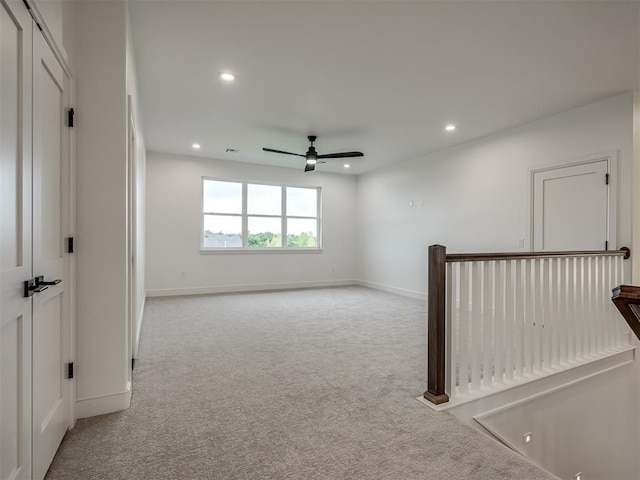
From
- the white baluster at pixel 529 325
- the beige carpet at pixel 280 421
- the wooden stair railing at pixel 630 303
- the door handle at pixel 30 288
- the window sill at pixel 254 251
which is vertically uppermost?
the wooden stair railing at pixel 630 303

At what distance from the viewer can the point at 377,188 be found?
736 cm

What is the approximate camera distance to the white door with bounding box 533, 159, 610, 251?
12.3 ft

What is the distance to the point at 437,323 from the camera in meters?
2.29

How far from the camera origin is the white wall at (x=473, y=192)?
12.2 feet

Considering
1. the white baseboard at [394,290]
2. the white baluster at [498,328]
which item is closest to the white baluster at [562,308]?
the white baluster at [498,328]

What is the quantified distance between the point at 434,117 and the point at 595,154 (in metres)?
1.82

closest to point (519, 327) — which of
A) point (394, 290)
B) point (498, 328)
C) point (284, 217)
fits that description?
point (498, 328)

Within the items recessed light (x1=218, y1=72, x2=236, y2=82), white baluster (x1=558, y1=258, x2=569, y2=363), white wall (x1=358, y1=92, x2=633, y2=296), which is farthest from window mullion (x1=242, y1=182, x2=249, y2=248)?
white baluster (x1=558, y1=258, x2=569, y2=363)

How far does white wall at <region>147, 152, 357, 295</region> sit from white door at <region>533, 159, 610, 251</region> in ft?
13.6

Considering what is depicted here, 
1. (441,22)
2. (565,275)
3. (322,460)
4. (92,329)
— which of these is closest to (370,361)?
(322,460)

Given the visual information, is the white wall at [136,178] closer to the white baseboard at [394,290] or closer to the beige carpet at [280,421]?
the beige carpet at [280,421]

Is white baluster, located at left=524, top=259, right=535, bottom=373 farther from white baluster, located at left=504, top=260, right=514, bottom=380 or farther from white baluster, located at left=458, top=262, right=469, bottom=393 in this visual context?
white baluster, located at left=458, top=262, right=469, bottom=393

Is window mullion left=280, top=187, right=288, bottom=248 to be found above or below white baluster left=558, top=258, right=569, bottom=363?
above

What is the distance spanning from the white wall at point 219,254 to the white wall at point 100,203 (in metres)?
4.30
